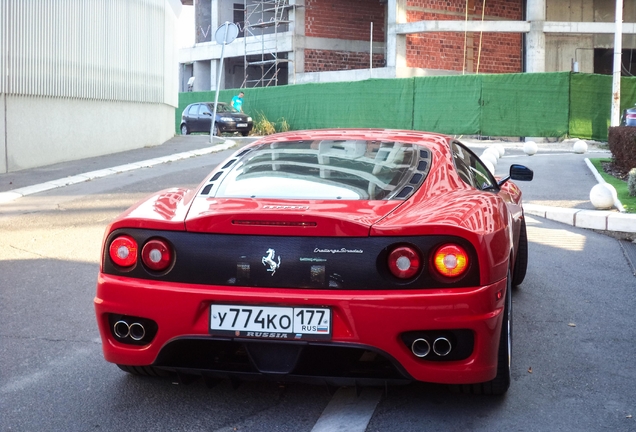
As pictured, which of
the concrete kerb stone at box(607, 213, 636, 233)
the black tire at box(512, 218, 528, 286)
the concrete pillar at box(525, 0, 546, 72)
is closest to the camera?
the black tire at box(512, 218, 528, 286)

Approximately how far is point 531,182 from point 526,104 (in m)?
15.3

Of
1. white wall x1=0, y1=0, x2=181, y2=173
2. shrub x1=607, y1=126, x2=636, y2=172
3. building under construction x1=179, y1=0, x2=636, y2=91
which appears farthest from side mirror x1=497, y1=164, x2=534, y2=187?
building under construction x1=179, y1=0, x2=636, y2=91

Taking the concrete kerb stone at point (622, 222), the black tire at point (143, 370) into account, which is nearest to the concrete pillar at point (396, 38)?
the concrete kerb stone at point (622, 222)

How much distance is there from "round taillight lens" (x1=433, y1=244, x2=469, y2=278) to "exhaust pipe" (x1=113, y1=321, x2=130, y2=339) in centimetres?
139

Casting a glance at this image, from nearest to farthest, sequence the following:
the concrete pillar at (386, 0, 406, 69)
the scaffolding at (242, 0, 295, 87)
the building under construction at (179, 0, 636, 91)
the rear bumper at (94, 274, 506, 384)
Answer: the rear bumper at (94, 274, 506, 384) < the building under construction at (179, 0, 636, 91) < the concrete pillar at (386, 0, 406, 69) < the scaffolding at (242, 0, 295, 87)

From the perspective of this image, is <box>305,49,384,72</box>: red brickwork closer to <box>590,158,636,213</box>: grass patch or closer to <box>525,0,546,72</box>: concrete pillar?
<box>525,0,546,72</box>: concrete pillar

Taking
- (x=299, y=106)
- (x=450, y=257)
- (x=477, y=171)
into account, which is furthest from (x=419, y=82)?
(x=450, y=257)

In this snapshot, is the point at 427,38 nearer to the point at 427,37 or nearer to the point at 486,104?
the point at 427,37

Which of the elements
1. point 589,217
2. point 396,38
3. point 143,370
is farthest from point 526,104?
point 143,370

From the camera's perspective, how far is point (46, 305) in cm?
630

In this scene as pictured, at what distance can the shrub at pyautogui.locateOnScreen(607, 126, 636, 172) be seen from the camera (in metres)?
16.0

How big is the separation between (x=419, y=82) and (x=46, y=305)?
87.7 feet

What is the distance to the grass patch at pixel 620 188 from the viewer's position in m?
10.9

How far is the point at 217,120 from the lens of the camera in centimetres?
3397
